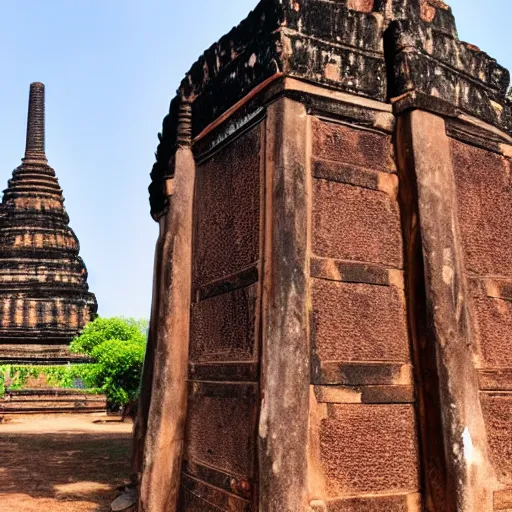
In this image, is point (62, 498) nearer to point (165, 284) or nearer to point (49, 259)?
point (165, 284)

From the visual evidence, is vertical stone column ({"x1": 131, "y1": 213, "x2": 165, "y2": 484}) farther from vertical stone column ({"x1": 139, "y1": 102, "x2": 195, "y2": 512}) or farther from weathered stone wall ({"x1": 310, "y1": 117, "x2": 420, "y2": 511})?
weathered stone wall ({"x1": 310, "y1": 117, "x2": 420, "y2": 511})

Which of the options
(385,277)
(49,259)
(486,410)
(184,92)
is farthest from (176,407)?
(49,259)

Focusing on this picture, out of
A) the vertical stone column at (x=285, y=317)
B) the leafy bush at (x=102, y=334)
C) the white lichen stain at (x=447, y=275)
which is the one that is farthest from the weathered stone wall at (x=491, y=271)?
the leafy bush at (x=102, y=334)

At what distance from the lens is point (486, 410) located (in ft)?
12.4

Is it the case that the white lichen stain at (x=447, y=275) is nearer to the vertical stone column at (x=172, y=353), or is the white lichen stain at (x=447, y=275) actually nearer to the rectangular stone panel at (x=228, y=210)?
the rectangular stone panel at (x=228, y=210)

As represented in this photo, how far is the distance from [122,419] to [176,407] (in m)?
16.2

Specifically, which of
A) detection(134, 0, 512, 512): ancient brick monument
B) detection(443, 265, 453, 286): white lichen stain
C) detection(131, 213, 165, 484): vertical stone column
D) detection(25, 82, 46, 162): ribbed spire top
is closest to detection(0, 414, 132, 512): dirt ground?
detection(131, 213, 165, 484): vertical stone column

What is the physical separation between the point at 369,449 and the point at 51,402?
22124 millimetres

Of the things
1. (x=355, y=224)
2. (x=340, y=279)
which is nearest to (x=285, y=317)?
(x=340, y=279)

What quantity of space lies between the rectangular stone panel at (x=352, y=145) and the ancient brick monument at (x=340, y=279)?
14 mm

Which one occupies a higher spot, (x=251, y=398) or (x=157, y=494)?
(x=251, y=398)

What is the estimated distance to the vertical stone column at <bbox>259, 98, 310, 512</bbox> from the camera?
3.27 meters

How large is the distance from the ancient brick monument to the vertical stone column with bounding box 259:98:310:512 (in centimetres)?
1

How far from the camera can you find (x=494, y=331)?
4066 mm
